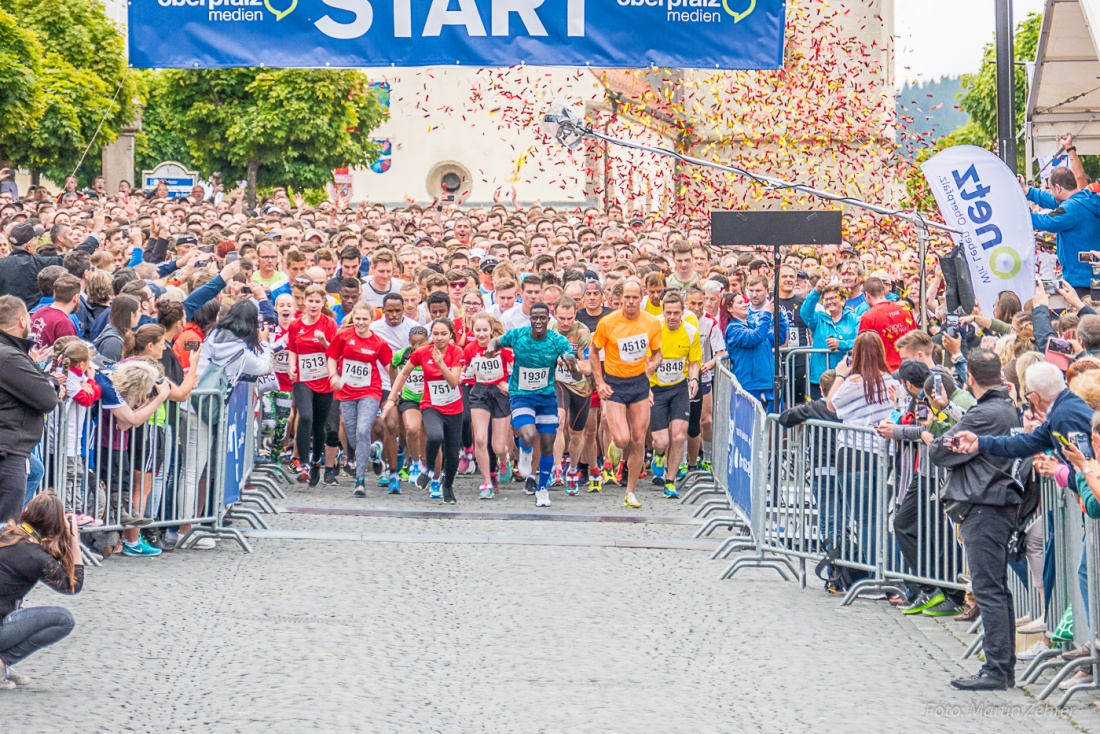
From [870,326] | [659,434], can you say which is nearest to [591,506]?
[659,434]

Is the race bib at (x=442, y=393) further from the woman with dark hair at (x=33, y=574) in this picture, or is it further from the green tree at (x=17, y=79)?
the green tree at (x=17, y=79)

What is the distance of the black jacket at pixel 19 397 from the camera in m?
8.59

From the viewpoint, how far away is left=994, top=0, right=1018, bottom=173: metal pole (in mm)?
12703

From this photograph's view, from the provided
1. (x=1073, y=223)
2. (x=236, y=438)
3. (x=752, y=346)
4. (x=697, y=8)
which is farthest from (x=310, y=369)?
(x=1073, y=223)

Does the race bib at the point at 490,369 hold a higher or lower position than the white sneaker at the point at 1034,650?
higher

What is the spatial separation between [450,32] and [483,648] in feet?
25.2

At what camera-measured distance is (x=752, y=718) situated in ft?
23.8

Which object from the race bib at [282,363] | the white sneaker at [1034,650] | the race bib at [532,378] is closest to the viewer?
the white sneaker at [1034,650]

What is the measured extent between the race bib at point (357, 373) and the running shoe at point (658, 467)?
2791 millimetres

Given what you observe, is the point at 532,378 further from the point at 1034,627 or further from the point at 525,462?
the point at 1034,627

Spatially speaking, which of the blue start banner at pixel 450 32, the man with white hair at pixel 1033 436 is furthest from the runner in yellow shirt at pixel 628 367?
the man with white hair at pixel 1033 436

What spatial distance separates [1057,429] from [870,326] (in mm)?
6593

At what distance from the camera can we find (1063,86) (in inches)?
644

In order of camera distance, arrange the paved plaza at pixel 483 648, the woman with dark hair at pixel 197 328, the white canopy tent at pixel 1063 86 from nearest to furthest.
A: 1. the paved plaza at pixel 483 648
2. the woman with dark hair at pixel 197 328
3. the white canopy tent at pixel 1063 86
